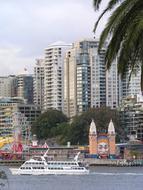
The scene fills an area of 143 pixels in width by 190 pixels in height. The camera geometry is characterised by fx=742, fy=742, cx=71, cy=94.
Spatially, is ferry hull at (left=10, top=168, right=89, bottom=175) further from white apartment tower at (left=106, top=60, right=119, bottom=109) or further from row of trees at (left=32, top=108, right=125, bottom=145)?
white apartment tower at (left=106, top=60, right=119, bottom=109)

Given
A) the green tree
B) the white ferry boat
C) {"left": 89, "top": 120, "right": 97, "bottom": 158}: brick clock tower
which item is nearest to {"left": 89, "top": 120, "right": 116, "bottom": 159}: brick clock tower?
{"left": 89, "top": 120, "right": 97, "bottom": 158}: brick clock tower

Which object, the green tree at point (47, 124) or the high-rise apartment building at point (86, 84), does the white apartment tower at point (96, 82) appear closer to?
the high-rise apartment building at point (86, 84)

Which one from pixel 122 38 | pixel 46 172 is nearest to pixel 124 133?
pixel 46 172

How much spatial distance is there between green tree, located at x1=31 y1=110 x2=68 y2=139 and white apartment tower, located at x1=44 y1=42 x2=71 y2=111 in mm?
24983

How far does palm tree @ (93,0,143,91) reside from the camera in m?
13.1

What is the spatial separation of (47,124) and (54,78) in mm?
33649

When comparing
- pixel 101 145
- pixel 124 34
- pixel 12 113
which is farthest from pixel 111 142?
pixel 124 34

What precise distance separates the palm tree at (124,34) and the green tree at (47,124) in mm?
146726

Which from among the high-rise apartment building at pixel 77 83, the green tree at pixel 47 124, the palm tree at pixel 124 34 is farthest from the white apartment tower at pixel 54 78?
the palm tree at pixel 124 34

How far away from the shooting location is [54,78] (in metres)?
194

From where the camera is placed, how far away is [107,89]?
187 metres

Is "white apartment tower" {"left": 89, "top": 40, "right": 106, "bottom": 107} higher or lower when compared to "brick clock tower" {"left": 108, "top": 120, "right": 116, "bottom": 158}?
higher

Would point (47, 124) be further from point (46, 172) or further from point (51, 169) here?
point (46, 172)

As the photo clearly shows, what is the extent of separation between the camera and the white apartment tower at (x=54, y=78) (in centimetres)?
19200
